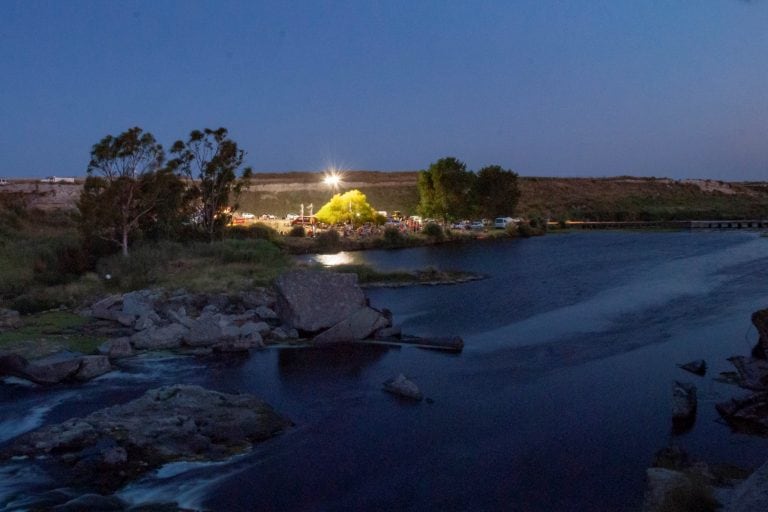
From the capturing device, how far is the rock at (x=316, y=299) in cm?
2480

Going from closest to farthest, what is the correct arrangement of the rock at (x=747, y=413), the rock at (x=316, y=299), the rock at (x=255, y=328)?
1. the rock at (x=747, y=413)
2. the rock at (x=255, y=328)
3. the rock at (x=316, y=299)

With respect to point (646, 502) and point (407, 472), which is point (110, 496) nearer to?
point (407, 472)

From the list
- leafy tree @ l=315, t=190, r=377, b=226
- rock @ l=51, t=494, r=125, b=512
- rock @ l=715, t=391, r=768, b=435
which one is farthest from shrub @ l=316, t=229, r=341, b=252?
rock @ l=51, t=494, r=125, b=512

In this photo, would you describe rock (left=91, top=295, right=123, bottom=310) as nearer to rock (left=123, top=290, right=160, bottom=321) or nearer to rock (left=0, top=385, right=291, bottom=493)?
rock (left=123, top=290, right=160, bottom=321)

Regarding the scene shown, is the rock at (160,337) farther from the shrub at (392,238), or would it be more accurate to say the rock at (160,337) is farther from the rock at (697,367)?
the shrub at (392,238)

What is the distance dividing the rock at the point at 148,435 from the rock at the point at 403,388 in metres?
3.34

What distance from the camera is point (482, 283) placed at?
39750 millimetres

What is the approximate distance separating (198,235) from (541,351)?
29672 millimetres

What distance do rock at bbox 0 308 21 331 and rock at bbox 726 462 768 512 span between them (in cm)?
2297

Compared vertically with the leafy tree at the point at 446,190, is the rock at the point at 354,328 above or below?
below

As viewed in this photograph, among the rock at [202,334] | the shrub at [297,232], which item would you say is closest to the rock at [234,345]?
Result: the rock at [202,334]

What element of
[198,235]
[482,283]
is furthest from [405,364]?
[198,235]

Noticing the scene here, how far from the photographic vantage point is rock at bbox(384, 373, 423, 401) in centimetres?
1764

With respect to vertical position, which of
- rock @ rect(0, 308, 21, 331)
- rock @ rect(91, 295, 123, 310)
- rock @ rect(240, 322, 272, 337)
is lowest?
rock @ rect(240, 322, 272, 337)
